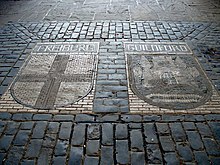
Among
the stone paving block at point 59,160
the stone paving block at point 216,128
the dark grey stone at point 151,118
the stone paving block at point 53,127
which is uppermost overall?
the dark grey stone at point 151,118

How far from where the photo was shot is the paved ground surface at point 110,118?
9.47ft

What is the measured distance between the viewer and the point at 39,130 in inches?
128

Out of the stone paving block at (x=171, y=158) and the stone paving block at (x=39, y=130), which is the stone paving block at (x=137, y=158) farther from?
the stone paving block at (x=39, y=130)

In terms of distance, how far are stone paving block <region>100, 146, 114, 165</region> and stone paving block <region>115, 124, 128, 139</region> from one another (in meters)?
0.24

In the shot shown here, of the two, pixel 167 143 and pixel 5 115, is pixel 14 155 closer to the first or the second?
pixel 5 115

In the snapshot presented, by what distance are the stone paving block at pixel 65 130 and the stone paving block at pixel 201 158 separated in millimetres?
1703

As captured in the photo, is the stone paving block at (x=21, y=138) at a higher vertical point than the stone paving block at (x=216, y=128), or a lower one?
higher

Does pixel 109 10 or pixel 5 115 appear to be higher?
pixel 109 10

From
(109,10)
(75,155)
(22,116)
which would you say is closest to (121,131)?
(75,155)

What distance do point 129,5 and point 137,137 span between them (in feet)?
20.7

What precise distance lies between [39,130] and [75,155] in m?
0.73

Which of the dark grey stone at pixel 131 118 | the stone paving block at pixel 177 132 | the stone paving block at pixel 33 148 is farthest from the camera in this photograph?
the dark grey stone at pixel 131 118

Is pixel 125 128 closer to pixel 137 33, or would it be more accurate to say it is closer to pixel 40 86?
pixel 40 86

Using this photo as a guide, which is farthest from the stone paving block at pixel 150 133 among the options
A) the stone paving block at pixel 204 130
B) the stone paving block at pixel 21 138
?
the stone paving block at pixel 21 138
